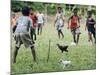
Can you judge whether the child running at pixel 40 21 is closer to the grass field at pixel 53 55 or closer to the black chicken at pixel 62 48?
the grass field at pixel 53 55

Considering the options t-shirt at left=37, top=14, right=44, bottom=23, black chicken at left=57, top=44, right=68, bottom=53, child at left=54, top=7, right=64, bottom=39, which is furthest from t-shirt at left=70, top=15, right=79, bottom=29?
t-shirt at left=37, top=14, right=44, bottom=23

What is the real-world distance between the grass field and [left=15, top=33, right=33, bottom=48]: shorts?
0.13 feet

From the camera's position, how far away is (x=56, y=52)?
7.74 ft

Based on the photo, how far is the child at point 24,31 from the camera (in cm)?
219

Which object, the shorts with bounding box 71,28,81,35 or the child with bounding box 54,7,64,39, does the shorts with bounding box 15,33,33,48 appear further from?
the shorts with bounding box 71,28,81,35

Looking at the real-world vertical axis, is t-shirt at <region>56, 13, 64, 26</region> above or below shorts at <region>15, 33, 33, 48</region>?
above

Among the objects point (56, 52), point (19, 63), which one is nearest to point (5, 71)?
point (19, 63)

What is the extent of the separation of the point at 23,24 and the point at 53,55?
16.5 inches

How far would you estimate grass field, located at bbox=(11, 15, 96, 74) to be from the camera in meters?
2.22

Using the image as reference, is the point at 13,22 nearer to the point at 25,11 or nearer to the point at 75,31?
the point at 25,11

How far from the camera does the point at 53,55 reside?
2.34m

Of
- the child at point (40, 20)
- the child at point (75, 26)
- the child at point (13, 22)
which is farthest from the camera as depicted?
the child at point (75, 26)

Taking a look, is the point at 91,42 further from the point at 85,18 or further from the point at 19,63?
the point at 19,63

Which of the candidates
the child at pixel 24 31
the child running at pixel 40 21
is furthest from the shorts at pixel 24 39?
the child running at pixel 40 21
